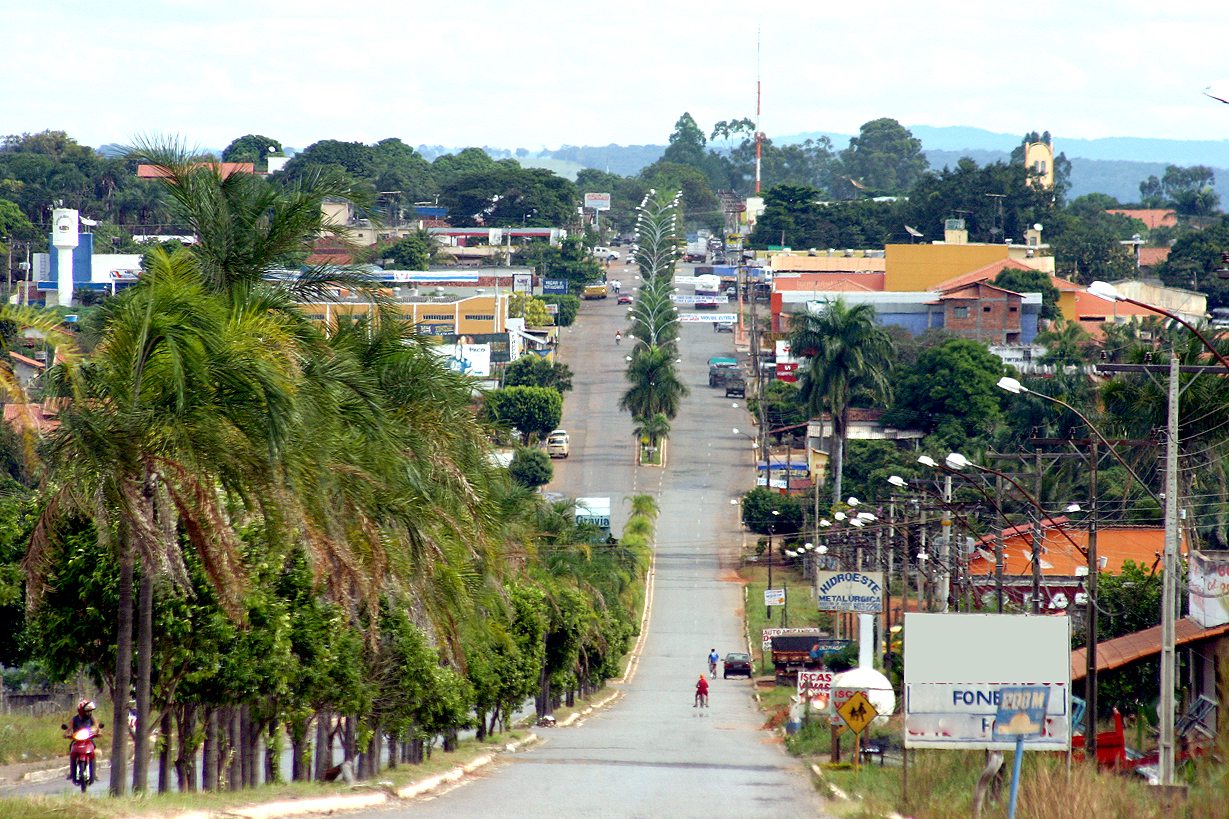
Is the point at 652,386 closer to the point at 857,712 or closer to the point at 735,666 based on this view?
the point at 735,666

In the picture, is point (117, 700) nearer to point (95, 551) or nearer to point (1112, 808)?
point (95, 551)

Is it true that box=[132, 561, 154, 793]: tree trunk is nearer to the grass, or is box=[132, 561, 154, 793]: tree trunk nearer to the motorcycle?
the grass

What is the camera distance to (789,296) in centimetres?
12281

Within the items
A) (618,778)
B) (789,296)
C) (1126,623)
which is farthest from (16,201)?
(618,778)

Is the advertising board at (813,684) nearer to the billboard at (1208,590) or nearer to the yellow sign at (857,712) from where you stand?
the billboard at (1208,590)

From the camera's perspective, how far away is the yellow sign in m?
19.7

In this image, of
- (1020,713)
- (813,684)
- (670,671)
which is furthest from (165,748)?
(670,671)

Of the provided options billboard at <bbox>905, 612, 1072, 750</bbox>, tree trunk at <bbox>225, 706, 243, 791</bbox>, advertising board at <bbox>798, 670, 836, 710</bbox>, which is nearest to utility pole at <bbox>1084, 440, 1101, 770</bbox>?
billboard at <bbox>905, 612, 1072, 750</bbox>

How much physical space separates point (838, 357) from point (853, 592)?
40589 mm

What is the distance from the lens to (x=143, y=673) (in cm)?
1405

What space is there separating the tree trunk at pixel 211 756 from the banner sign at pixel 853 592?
22.5m

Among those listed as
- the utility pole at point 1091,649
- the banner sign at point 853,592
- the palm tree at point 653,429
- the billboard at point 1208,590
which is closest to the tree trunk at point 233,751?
the utility pole at point 1091,649

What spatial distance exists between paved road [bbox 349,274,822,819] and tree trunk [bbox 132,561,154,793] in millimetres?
2529

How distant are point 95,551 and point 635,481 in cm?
7592
